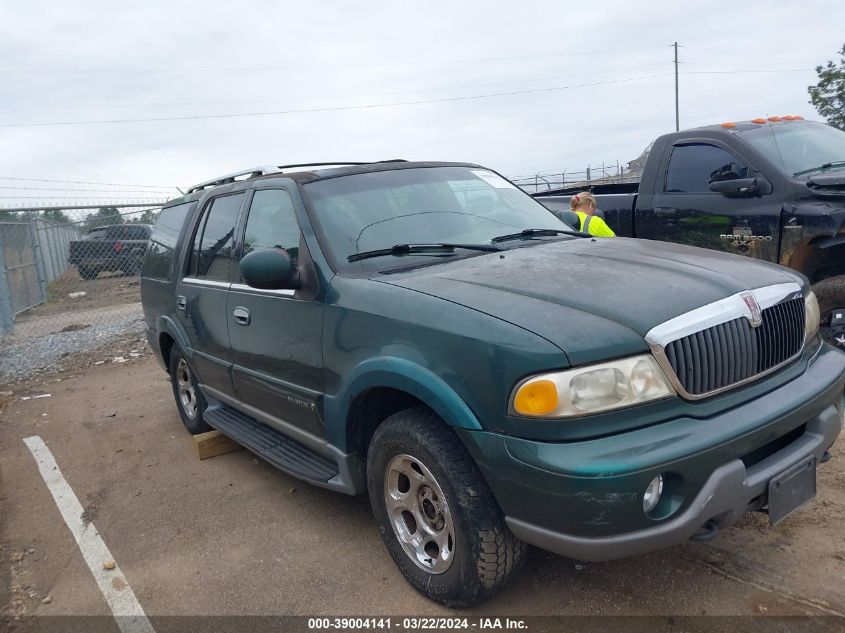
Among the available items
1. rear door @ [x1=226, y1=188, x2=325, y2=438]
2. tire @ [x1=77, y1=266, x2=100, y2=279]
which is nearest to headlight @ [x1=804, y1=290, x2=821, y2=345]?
rear door @ [x1=226, y1=188, x2=325, y2=438]

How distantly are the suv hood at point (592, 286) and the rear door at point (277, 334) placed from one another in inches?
24.2

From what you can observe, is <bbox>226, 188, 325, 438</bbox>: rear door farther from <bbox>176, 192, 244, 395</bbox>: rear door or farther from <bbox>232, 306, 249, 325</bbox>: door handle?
<bbox>176, 192, 244, 395</bbox>: rear door

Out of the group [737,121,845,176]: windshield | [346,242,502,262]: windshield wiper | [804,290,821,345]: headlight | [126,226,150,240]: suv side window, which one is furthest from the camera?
[126,226,150,240]: suv side window

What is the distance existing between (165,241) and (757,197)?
187 inches

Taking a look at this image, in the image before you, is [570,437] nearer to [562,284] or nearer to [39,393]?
[562,284]

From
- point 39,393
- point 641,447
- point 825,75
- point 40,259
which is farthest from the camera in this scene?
point 825,75

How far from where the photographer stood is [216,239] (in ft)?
14.8

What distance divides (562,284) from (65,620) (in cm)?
272

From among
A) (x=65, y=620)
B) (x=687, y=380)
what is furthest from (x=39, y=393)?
(x=687, y=380)

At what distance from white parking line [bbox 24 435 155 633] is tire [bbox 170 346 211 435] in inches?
38.3

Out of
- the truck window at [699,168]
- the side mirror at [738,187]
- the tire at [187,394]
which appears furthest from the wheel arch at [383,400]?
the truck window at [699,168]

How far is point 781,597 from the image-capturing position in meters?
2.73

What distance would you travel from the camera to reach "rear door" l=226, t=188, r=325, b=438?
3.36 meters

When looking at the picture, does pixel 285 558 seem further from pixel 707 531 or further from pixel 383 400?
pixel 707 531
